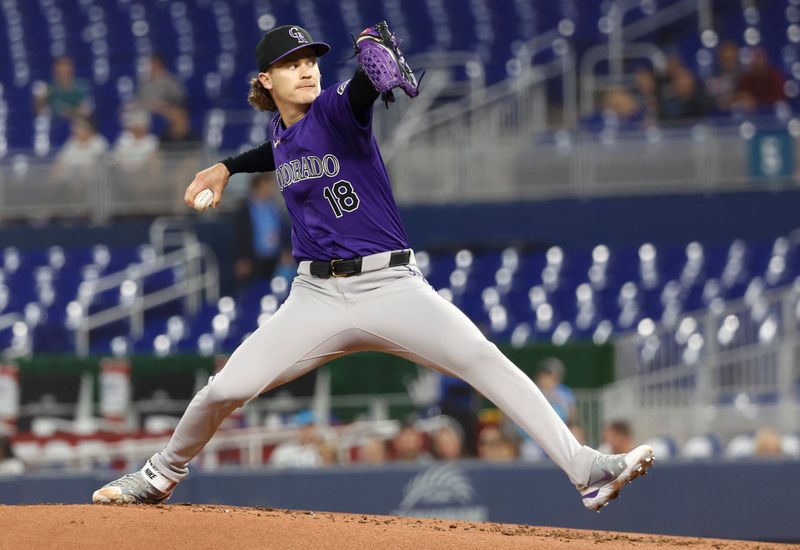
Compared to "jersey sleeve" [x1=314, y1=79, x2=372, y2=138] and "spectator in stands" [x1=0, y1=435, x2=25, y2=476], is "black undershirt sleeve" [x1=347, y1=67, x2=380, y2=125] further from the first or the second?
"spectator in stands" [x1=0, y1=435, x2=25, y2=476]

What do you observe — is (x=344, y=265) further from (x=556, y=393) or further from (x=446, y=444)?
(x=556, y=393)

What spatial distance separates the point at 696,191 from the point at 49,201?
6648mm

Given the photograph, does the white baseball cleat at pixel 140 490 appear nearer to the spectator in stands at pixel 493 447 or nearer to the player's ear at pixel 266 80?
the player's ear at pixel 266 80

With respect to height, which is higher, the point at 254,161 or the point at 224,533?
the point at 254,161

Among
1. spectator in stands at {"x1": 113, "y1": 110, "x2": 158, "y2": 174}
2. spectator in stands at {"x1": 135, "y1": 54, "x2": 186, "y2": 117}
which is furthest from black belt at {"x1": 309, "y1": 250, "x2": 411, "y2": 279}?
spectator in stands at {"x1": 135, "y1": 54, "x2": 186, "y2": 117}

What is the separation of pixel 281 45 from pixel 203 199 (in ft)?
2.22

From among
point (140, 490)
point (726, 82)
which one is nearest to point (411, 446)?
point (140, 490)

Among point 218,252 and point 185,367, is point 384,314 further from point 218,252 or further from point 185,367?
point 218,252

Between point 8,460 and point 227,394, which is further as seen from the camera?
point 8,460

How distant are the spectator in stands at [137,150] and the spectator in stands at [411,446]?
5834mm

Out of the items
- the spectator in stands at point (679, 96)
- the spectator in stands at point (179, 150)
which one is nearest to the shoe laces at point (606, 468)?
the spectator in stands at point (179, 150)

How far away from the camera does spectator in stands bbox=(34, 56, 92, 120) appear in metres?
18.1

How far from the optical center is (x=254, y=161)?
256 inches

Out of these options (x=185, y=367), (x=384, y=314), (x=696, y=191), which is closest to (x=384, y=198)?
(x=384, y=314)
